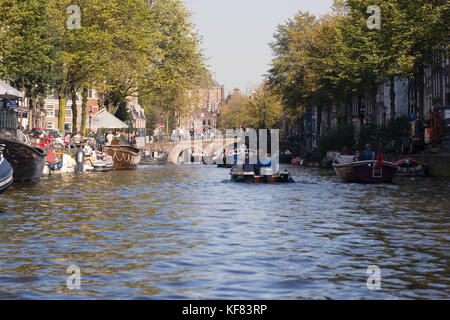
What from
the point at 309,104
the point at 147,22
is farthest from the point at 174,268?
the point at 309,104

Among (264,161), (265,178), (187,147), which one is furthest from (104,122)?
(187,147)

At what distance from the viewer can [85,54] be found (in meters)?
53.6

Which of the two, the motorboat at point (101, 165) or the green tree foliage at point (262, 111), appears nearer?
the motorboat at point (101, 165)

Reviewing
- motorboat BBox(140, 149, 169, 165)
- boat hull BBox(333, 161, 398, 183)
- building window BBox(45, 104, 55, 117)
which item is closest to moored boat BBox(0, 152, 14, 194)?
boat hull BBox(333, 161, 398, 183)

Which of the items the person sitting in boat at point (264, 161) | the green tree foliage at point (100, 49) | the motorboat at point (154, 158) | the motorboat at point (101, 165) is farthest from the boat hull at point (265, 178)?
the motorboat at point (154, 158)

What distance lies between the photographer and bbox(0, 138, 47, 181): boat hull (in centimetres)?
3497

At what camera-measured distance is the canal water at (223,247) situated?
9836mm

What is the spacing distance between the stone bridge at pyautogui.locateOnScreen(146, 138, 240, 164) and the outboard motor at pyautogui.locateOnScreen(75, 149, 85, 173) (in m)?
38.1

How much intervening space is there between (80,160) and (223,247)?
3509 cm

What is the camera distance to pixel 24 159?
118 ft

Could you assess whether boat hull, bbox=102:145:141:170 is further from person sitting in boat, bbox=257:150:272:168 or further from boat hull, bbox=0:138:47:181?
person sitting in boat, bbox=257:150:272:168

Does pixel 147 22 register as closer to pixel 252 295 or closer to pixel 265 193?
pixel 265 193

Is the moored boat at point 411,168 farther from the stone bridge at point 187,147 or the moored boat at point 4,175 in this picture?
the stone bridge at point 187,147

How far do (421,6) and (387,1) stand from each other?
5.00m
